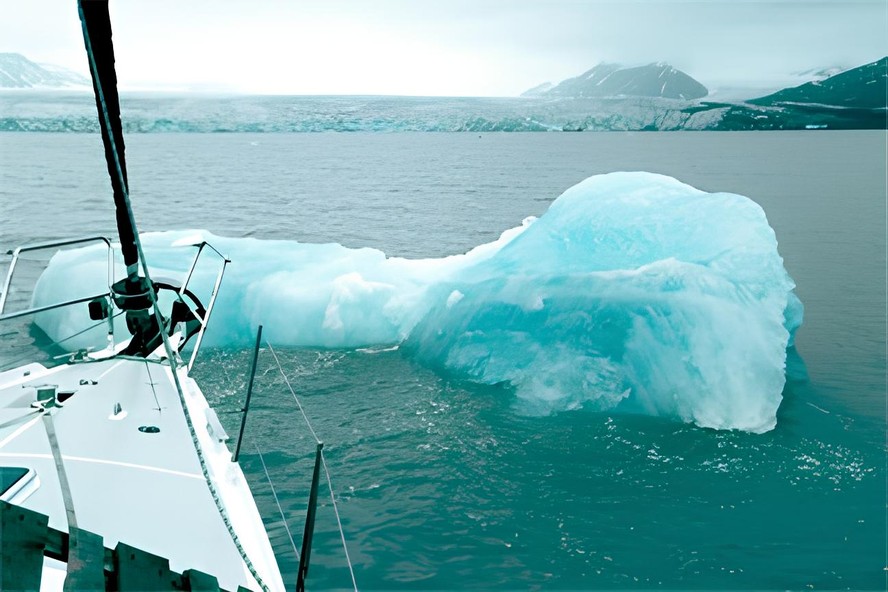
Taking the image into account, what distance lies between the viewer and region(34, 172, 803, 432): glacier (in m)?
6.99

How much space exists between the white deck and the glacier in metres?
2.87

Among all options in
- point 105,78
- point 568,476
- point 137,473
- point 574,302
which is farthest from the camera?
point 574,302

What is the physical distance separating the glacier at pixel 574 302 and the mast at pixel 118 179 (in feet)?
9.87

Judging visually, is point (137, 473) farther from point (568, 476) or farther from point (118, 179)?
point (568, 476)

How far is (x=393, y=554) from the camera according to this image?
489cm

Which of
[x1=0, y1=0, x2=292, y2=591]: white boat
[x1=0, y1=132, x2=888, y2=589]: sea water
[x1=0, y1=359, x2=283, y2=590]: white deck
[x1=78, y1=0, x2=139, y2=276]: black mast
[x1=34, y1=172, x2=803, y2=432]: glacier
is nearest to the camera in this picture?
[x1=0, y1=0, x2=292, y2=591]: white boat

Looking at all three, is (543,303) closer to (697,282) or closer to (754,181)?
(697,282)

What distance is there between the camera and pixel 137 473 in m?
3.59

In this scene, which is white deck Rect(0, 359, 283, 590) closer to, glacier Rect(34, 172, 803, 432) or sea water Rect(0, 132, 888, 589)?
sea water Rect(0, 132, 888, 589)

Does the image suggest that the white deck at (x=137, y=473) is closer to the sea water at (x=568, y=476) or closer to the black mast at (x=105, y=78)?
the black mast at (x=105, y=78)

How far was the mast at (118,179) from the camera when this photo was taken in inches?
130

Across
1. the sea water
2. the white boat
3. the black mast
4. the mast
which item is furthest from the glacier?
the black mast

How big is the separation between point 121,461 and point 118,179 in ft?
4.94

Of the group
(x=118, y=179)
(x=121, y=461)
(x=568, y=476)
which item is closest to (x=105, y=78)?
(x=118, y=179)
